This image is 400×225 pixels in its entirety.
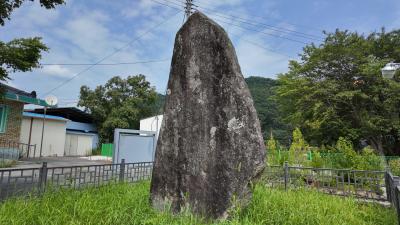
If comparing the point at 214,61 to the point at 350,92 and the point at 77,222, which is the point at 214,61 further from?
the point at 350,92

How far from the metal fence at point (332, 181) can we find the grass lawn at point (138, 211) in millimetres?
1871

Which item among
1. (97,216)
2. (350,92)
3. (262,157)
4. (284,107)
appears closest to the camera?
(97,216)

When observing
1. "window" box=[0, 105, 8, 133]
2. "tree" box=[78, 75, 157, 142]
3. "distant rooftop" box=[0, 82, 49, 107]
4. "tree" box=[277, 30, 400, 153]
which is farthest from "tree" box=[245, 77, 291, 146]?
"window" box=[0, 105, 8, 133]

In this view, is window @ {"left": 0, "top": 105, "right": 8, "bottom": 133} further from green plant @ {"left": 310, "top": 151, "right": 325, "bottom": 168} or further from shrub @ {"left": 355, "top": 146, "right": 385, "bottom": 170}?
shrub @ {"left": 355, "top": 146, "right": 385, "bottom": 170}

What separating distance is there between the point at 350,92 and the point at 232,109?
16.5m

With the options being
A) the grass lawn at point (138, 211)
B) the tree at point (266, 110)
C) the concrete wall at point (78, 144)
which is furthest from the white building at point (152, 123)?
the tree at point (266, 110)

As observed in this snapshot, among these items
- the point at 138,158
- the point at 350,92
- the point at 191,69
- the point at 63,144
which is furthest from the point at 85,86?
the point at 191,69

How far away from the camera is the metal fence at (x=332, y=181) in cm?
695

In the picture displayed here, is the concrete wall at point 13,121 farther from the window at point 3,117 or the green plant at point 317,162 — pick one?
the green plant at point 317,162

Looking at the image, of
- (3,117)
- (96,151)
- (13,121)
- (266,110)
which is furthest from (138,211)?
(266,110)

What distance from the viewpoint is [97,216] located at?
361 centimetres

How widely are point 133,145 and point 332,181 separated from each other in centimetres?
613

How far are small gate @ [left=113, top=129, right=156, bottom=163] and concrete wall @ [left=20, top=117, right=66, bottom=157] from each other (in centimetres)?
1223

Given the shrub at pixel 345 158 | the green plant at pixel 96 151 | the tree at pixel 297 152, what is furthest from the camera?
the green plant at pixel 96 151
